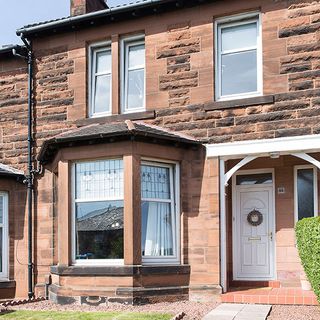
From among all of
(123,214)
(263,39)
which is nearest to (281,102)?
(263,39)

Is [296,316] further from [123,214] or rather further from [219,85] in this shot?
[219,85]

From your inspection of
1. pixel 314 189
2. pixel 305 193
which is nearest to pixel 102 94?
pixel 305 193

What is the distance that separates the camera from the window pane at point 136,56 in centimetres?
1172

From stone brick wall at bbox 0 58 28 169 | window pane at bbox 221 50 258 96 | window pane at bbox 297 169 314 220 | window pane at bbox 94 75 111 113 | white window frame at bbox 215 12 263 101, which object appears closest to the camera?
white window frame at bbox 215 12 263 101

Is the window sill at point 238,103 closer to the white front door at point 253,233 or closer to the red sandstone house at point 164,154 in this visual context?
the red sandstone house at point 164,154

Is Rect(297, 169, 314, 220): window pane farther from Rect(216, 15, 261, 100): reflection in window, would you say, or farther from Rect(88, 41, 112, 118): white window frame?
Rect(88, 41, 112, 118): white window frame

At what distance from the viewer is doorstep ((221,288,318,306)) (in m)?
9.58

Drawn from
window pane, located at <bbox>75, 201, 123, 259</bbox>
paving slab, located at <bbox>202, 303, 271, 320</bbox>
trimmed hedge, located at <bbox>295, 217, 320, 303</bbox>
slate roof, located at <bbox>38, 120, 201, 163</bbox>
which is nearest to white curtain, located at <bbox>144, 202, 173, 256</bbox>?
window pane, located at <bbox>75, 201, 123, 259</bbox>

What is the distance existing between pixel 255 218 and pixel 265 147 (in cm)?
206

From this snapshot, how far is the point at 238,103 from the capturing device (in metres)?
10.5

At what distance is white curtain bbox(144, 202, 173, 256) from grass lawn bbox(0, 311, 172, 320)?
1.68 meters

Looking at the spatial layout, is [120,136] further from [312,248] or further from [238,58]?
[312,248]

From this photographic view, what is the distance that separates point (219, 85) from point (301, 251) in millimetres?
3820

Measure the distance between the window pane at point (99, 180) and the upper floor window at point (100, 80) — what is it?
1.65 meters
